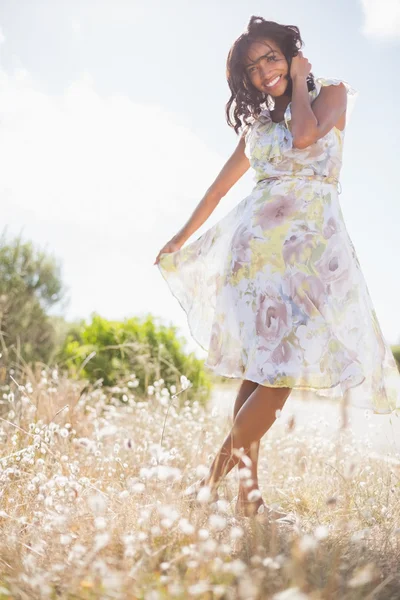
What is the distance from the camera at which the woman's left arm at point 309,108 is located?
254cm

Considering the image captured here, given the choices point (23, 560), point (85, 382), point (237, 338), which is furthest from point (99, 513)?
point (85, 382)

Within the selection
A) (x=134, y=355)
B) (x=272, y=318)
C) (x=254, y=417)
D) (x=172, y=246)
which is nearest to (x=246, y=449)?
(x=254, y=417)

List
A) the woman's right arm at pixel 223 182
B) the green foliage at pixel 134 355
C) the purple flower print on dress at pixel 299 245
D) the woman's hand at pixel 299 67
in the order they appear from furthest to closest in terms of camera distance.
Answer: the green foliage at pixel 134 355, the woman's right arm at pixel 223 182, the woman's hand at pixel 299 67, the purple flower print on dress at pixel 299 245

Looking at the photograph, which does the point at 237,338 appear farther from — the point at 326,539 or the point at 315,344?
the point at 326,539

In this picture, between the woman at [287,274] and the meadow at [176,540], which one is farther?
the woman at [287,274]

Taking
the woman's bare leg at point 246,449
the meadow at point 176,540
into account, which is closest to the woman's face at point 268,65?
the woman's bare leg at point 246,449

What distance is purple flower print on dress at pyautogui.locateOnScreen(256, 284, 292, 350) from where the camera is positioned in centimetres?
252

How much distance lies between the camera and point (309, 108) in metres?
2.58

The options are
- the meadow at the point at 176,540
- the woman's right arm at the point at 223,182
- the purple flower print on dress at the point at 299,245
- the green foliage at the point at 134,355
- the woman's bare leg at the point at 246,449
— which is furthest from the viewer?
the green foliage at the point at 134,355

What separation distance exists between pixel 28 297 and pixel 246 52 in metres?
3.97

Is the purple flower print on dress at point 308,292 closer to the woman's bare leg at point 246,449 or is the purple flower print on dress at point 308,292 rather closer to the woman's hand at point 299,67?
the woman's bare leg at point 246,449

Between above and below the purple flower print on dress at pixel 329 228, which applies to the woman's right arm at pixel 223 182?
above

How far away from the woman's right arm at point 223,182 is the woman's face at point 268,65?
385 millimetres

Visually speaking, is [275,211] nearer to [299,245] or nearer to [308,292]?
[299,245]
